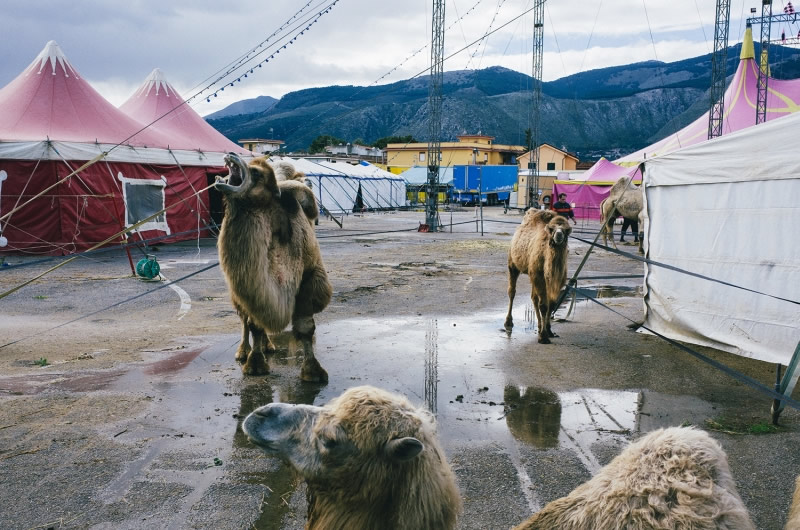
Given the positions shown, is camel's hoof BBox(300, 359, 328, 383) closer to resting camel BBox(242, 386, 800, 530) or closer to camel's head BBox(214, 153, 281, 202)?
camel's head BBox(214, 153, 281, 202)

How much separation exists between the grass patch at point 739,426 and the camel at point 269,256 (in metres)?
3.62

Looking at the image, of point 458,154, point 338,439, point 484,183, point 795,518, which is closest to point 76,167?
point 338,439

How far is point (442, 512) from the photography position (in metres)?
2.21

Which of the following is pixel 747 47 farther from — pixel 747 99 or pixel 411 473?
pixel 411 473

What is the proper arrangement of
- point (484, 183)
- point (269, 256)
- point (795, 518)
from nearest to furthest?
point (795, 518) < point (269, 256) < point (484, 183)

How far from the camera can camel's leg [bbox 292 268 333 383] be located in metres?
6.15

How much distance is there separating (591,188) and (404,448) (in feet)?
114

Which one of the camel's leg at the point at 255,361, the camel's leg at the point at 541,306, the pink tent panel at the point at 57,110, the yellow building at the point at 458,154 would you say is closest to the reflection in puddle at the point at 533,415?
the camel's leg at the point at 541,306

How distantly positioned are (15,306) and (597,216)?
31647mm

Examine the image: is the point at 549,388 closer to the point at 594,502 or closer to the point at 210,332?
the point at 594,502

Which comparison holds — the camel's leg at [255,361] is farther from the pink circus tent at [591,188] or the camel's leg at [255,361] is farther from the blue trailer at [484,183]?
the blue trailer at [484,183]

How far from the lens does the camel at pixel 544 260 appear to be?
26.9 feet

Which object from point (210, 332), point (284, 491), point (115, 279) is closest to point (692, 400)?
point (284, 491)

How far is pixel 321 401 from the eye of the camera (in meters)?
5.59
